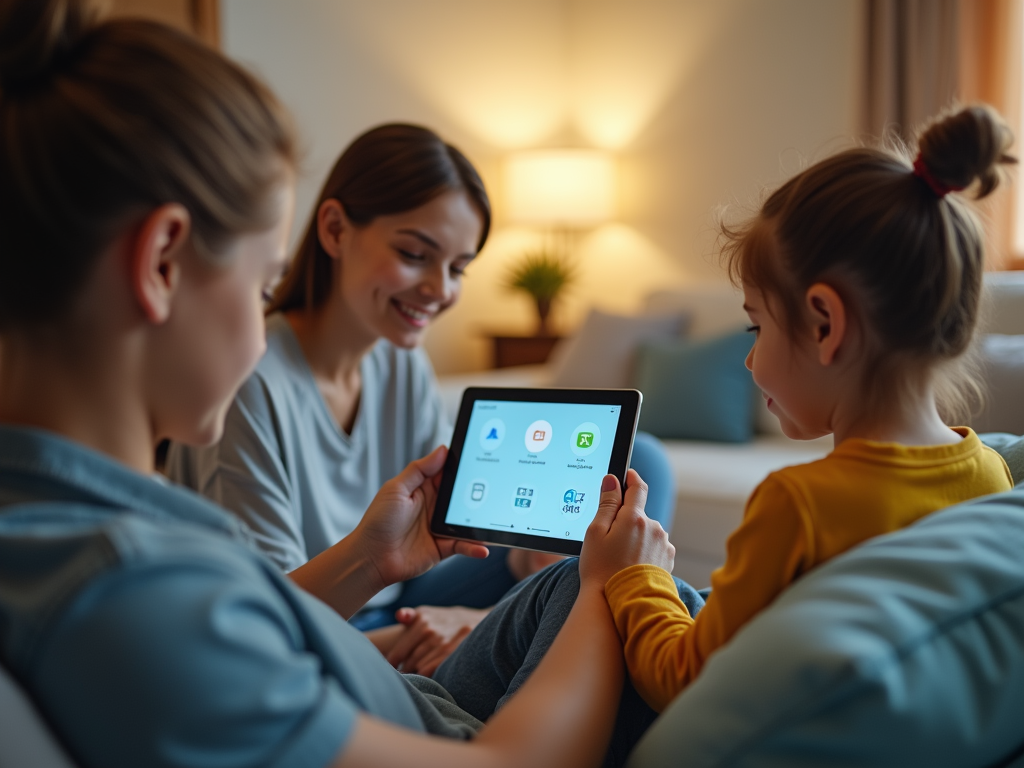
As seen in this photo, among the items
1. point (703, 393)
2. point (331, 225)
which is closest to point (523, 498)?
point (331, 225)

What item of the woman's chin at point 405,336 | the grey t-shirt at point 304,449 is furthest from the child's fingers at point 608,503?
the woman's chin at point 405,336

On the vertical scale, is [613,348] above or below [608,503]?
below

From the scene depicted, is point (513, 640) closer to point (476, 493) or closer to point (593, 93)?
point (476, 493)

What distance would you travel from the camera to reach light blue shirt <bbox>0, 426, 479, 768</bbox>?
1.74ft

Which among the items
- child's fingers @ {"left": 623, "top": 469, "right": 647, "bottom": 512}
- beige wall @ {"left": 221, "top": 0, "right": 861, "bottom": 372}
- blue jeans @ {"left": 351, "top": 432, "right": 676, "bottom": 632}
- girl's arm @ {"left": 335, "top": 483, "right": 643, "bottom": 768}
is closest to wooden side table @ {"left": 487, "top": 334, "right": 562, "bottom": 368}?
beige wall @ {"left": 221, "top": 0, "right": 861, "bottom": 372}

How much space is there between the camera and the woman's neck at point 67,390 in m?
0.66

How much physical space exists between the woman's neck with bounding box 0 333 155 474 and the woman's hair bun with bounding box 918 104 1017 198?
0.68 m

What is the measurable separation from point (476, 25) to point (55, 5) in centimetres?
397

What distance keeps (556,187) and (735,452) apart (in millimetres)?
1995

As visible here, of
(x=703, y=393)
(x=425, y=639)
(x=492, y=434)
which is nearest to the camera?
(x=492, y=434)

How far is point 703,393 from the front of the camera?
2844 mm

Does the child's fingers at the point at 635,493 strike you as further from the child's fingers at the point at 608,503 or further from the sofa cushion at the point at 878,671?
the sofa cushion at the point at 878,671

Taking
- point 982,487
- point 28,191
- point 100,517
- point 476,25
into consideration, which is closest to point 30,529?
point 100,517

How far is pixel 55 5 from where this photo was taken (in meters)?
0.64
